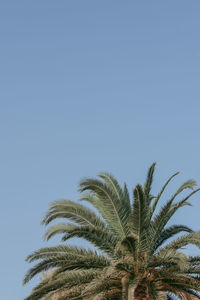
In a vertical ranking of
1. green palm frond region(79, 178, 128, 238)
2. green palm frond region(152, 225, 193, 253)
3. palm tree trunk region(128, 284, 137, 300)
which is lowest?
palm tree trunk region(128, 284, 137, 300)

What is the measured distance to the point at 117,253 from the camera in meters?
23.1

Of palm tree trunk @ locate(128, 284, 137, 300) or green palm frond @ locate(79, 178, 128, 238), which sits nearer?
palm tree trunk @ locate(128, 284, 137, 300)

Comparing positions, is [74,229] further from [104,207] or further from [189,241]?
[189,241]

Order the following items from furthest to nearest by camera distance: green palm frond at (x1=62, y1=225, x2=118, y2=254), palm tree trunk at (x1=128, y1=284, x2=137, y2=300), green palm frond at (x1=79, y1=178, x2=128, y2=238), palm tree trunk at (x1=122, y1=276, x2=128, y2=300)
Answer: green palm frond at (x1=79, y1=178, x2=128, y2=238), green palm frond at (x1=62, y1=225, x2=118, y2=254), palm tree trunk at (x1=122, y1=276, x2=128, y2=300), palm tree trunk at (x1=128, y1=284, x2=137, y2=300)

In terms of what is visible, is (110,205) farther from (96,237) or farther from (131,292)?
(131,292)

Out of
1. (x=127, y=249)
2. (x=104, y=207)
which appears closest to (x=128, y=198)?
(x=104, y=207)

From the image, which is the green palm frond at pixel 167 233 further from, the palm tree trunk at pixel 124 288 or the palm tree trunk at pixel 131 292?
the palm tree trunk at pixel 131 292

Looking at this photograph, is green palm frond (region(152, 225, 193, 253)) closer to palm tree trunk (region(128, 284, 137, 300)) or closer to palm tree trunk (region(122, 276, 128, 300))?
palm tree trunk (region(122, 276, 128, 300))

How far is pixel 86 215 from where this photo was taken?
24.3 metres

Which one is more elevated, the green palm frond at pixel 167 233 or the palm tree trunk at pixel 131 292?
the green palm frond at pixel 167 233

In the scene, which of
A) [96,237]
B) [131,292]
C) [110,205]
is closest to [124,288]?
[131,292]

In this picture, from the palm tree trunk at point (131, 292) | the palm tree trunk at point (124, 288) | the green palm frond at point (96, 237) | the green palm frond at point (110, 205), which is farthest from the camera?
the green palm frond at point (110, 205)

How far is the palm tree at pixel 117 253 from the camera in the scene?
74.0ft

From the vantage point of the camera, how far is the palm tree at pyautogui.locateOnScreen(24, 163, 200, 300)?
74.0ft
